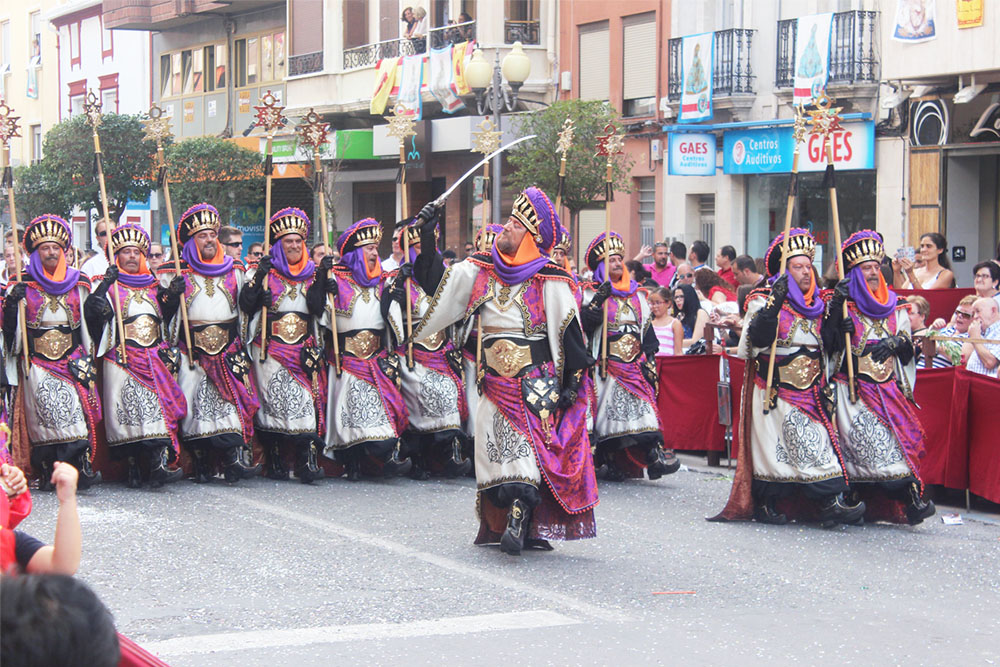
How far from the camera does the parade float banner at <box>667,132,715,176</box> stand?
24.2 metres

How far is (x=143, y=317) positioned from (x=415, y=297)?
2.01 metres

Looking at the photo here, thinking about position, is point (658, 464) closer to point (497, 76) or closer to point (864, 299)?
point (864, 299)

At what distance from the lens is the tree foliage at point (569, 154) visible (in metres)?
20.3

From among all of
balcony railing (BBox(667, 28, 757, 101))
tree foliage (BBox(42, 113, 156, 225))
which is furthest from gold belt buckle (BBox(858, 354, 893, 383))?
tree foliage (BBox(42, 113, 156, 225))

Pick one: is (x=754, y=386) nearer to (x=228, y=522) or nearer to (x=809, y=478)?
(x=809, y=478)

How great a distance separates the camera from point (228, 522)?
8.86 meters

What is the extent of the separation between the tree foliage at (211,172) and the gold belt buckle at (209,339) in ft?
72.5

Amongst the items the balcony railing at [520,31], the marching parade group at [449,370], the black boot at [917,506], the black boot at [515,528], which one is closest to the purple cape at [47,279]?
the marching parade group at [449,370]

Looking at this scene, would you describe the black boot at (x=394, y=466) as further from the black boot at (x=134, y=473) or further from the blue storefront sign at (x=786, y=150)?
the blue storefront sign at (x=786, y=150)

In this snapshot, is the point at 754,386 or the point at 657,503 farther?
the point at 657,503

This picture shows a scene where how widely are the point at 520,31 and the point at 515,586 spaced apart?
22.4 metres

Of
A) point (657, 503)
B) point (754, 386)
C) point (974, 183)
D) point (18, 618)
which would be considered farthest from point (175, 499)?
point (974, 183)

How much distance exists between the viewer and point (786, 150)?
74.5 feet

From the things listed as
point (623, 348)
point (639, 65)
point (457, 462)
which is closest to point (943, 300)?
point (623, 348)
